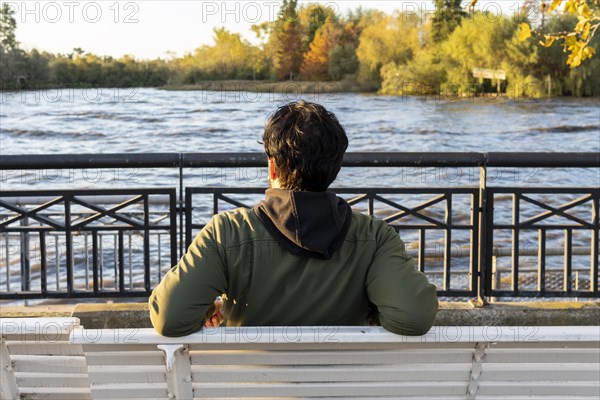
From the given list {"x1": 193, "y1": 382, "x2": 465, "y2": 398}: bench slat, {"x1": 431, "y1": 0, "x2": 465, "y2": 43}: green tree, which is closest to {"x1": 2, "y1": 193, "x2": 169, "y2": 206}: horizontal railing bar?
{"x1": 193, "y1": 382, "x2": 465, "y2": 398}: bench slat

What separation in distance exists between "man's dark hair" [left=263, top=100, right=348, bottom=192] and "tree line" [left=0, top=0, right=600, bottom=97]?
3572 centimetres

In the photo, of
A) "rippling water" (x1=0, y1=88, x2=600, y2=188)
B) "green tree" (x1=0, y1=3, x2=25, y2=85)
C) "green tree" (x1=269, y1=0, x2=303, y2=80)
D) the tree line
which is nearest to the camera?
"rippling water" (x1=0, y1=88, x2=600, y2=188)

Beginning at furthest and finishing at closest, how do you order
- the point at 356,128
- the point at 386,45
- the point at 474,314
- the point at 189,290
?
the point at 386,45 → the point at 356,128 → the point at 474,314 → the point at 189,290

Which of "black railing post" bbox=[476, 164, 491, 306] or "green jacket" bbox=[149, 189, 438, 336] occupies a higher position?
"green jacket" bbox=[149, 189, 438, 336]

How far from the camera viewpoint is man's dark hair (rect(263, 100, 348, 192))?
1804mm

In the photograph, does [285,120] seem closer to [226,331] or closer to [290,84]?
[226,331]

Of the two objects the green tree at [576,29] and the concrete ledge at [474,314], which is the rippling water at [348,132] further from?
the concrete ledge at [474,314]

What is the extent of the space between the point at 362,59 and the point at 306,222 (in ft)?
180

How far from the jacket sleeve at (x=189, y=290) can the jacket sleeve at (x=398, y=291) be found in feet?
1.12

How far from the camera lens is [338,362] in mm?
1852

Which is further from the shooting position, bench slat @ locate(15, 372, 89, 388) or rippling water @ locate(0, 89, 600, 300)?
rippling water @ locate(0, 89, 600, 300)

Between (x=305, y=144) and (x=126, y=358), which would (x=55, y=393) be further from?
(x=305, y=144)

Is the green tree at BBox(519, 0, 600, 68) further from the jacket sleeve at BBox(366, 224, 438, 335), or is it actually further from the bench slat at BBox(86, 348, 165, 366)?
the bench slat at BBox(86, 348, 165, 366)

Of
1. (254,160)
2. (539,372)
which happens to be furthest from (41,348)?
(254,160)
